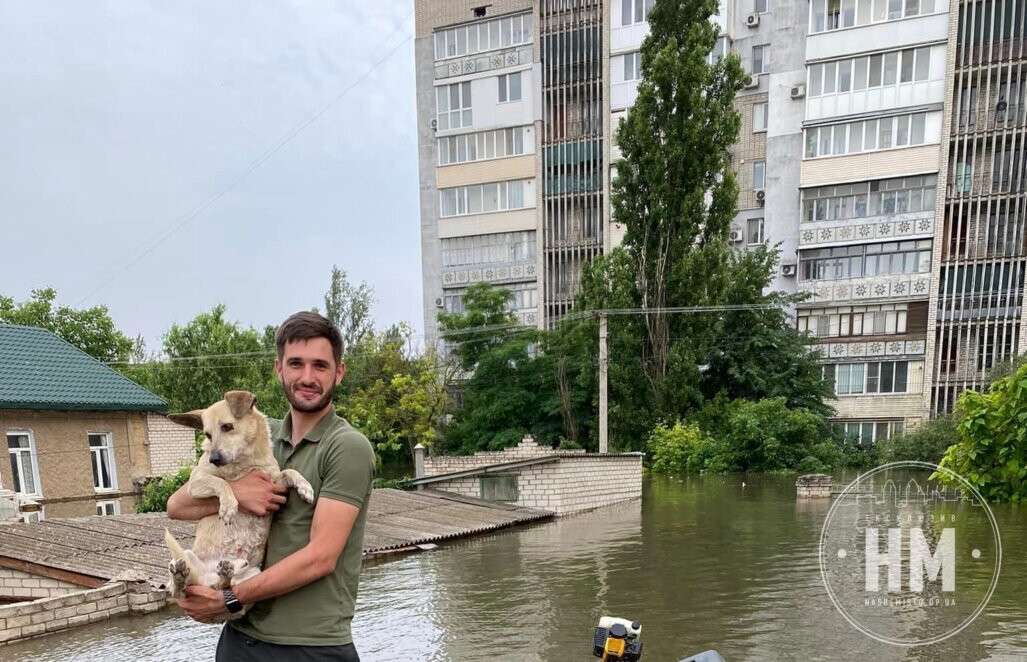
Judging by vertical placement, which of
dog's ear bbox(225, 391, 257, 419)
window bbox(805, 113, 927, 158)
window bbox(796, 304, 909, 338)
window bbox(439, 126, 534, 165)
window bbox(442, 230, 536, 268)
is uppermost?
window bbox(439, 126, 534, 165)

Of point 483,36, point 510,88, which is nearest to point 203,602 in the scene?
point 510,88

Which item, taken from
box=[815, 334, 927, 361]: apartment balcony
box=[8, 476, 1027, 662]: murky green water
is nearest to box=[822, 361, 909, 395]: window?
box=[815, 334, 927, 361]: apartment balcony

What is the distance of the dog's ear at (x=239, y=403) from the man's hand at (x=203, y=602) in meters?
0.62

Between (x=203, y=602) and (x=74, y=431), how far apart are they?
693 inches

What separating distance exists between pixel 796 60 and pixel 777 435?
→ 19.4m

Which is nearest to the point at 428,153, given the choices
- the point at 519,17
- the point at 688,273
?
the point at 519,17

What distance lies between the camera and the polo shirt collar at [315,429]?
7.53 ft

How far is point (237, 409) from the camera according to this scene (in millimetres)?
2381

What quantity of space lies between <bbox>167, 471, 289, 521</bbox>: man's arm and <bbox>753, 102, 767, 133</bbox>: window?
119 feet

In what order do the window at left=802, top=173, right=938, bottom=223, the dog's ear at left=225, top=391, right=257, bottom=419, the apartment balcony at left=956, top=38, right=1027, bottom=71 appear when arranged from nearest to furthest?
1. the dog's ear at left=225, top=391, right=257, bottom=419
2. the apartment balcony at left=956, top=38, right=1027, bottom=71
3. the window at left=802, top=173, right=938, bottom=223

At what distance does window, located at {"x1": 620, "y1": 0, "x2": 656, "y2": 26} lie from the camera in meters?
32.3

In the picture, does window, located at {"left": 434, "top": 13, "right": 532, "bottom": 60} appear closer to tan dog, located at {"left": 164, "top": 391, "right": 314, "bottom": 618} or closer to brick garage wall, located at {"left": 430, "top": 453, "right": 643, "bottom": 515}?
brick garage wall, located at {"left": 430, "top": 453, "right": 643, "bottom": 515}

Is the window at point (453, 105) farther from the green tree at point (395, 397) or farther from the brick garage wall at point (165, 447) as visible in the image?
the brick garage wall at point (165, 447)

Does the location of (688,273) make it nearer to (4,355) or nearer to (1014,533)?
(1014,533)
